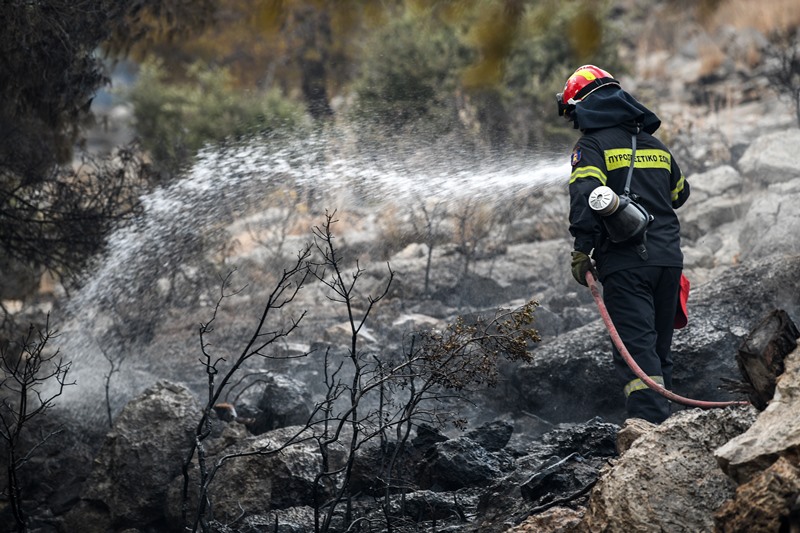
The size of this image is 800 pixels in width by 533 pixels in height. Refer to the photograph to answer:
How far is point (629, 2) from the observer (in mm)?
21266

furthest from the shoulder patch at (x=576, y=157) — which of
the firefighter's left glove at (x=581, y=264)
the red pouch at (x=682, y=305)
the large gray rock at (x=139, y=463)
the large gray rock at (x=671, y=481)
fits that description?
the large gray rock at (x=139, y=463)

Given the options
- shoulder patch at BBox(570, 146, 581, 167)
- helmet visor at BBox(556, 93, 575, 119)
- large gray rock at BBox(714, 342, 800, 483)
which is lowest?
large gray rock at BBox(714, 342, 800, 483)

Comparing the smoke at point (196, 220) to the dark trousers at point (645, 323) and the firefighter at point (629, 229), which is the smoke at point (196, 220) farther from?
the dark trousers at point (645, 323)

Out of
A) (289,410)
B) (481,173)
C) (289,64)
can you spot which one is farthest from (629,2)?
(289,410)

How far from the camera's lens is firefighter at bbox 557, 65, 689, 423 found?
4.41m

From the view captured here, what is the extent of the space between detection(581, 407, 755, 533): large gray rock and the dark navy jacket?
1.51 meters

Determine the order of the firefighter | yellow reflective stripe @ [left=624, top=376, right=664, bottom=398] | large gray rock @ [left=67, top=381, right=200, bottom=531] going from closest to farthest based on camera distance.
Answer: yellow reflective stripe @ [left=624, top=376, right=664, bottom=398], the firefighter, large gray rock @ [left=67, top=381, right=200, bottom=531]

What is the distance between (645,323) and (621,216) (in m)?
0.54

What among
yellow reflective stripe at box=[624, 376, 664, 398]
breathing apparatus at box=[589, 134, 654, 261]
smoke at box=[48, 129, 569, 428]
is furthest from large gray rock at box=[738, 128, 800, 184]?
yellow reflective stripe at box=[624, 376, 664, 398]

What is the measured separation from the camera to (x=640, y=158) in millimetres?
4684

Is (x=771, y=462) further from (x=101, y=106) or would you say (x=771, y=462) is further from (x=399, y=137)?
(x=101, y=106)

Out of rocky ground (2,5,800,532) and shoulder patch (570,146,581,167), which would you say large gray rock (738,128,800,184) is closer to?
rocky ground (2,5,800,532)

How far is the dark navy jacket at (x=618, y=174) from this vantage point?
4492mm

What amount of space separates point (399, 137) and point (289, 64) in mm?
8034
